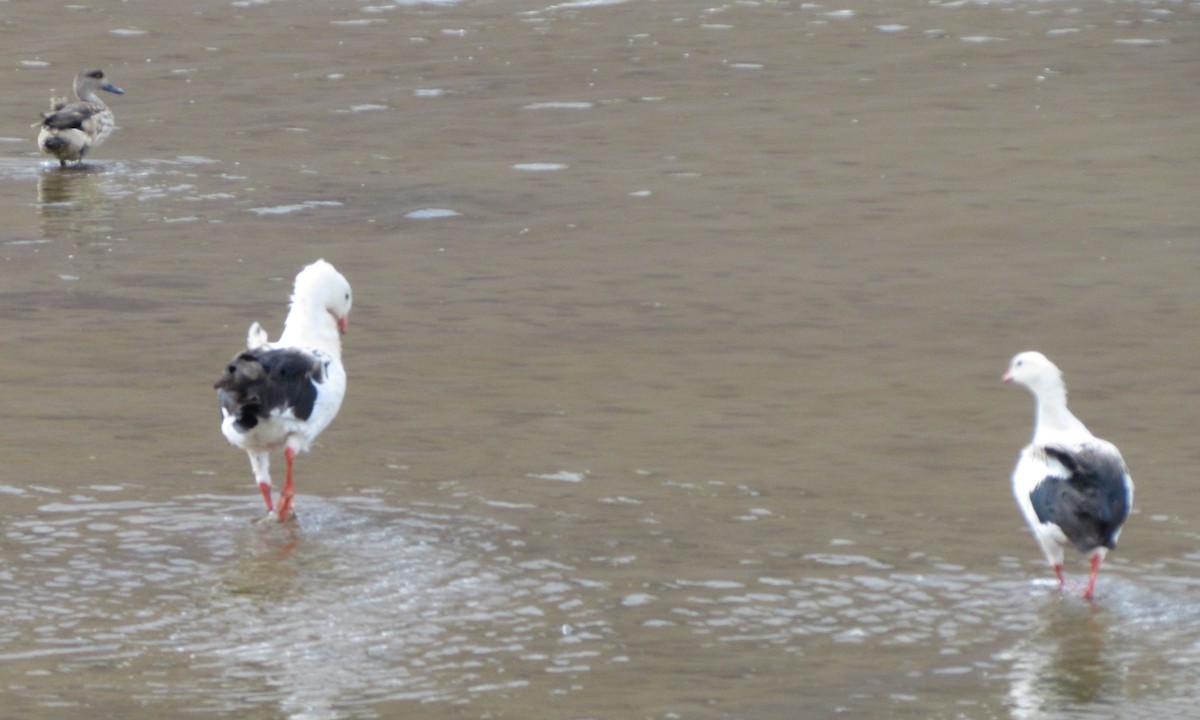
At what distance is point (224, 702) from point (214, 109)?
47.6 feet

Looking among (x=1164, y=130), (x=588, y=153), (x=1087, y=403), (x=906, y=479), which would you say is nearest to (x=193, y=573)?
(x=906, y=479)

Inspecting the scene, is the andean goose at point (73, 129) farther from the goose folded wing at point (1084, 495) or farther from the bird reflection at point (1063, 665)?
the bird reflection at point (1063, 665)

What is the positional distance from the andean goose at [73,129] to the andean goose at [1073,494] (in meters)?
11.1

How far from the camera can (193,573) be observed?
312 inches

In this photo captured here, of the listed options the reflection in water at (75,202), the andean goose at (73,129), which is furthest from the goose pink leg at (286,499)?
the andean goose at (73,129)

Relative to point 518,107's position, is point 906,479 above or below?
below

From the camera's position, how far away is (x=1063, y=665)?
23.2ft

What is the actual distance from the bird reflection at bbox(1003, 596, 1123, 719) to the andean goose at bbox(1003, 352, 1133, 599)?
0.79ft

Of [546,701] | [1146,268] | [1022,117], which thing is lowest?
[546,701]

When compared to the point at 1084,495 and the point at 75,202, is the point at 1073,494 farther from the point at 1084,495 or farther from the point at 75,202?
the point at 75,202

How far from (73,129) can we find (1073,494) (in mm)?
11801

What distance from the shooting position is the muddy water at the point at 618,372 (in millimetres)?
7098

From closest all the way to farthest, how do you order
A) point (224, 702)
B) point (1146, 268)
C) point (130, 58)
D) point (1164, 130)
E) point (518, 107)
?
point (224, 702)
point (1146, 268)
point (1164, 130)
point (518, 107)
point (130, 58)

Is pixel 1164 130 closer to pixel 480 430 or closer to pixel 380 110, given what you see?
pixel 380 110
